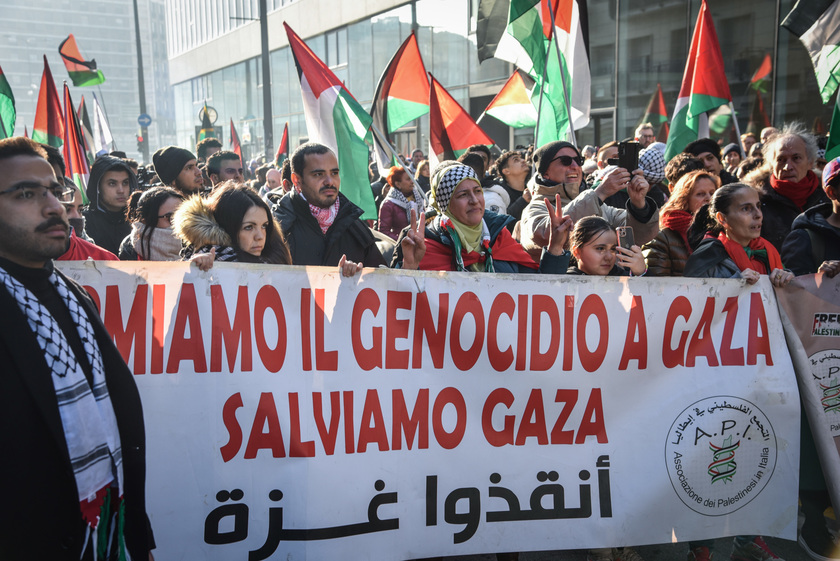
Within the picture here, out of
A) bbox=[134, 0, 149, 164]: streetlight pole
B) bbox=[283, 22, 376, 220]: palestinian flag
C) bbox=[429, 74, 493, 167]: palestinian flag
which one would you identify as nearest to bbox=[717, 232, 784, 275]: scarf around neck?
bbox=[283, 22, 376, 220]: palestinian flag

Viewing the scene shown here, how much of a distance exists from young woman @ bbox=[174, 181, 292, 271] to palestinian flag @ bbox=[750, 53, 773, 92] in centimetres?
1242

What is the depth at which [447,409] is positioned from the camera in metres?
2.97

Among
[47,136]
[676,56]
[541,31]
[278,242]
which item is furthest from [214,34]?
[278,242]

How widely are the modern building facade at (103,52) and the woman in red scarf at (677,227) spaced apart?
332ft

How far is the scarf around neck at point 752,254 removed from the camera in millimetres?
3449

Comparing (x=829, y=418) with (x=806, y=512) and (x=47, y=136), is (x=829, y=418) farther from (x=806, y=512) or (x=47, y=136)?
(x=47, y=136)

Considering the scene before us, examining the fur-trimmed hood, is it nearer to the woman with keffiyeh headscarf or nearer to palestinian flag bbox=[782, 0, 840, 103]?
the woman with keffiyeh headscarf

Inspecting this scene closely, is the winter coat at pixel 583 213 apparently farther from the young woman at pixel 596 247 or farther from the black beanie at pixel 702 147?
the black beanie at pixel 702 147

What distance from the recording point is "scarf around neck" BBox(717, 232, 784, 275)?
3449 millimetres

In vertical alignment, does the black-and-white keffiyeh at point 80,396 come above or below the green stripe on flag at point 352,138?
below

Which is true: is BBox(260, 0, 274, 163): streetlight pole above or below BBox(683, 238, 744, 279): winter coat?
above

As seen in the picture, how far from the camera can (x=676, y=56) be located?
14.2 metres

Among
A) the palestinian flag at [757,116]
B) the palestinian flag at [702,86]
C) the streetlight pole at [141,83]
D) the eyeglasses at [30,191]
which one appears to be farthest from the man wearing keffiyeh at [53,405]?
the streetlight pole at [141,83]

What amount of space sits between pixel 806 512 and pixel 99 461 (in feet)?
10.8
